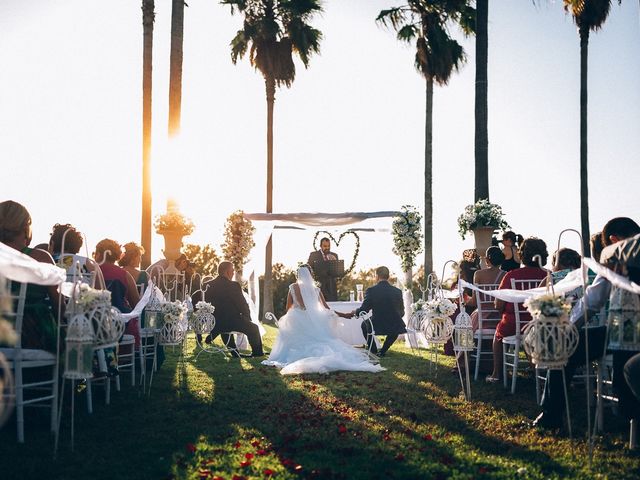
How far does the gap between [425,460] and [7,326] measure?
283 centimetres

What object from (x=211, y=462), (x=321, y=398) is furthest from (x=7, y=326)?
(x=321, y=398)

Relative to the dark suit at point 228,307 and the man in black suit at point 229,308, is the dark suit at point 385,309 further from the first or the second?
the dark suit at point 228,307

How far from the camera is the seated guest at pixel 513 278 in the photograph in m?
6.54

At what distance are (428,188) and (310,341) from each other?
1068 centimetres

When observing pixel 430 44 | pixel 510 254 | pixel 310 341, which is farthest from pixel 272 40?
pixel 510 254

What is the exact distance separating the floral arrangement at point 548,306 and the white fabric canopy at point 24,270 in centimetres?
301

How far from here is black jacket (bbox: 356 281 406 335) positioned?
33.8 feet

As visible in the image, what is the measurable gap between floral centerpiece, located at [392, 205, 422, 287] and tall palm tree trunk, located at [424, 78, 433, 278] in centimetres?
498

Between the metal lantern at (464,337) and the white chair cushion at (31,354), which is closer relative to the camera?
the white chair cushion at (31,354)

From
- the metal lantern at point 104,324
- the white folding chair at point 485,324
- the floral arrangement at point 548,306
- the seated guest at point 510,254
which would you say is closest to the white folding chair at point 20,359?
the metal lantern at point 104,324

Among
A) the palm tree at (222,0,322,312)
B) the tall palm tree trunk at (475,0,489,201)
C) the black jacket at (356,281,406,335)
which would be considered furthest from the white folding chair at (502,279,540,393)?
the palm tree at (222,0,322,312)

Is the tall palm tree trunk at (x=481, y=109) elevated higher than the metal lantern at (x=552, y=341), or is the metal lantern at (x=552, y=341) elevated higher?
the tall palm tree trunk at (x=481, y=109)

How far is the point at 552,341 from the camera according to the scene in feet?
13.3

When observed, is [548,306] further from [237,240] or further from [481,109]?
[237,240]
